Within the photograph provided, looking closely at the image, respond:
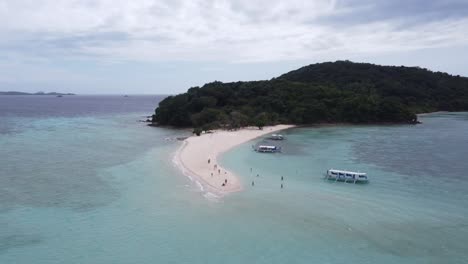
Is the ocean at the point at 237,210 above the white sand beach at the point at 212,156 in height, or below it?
below

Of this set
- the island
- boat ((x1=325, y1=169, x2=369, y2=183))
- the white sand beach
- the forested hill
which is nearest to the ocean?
boat ((x1=325, y1=169, x2=369, y2=183))

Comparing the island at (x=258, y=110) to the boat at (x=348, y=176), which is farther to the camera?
the island at (x=258, y=110)

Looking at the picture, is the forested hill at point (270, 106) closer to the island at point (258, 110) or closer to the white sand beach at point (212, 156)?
the island at point (258, 110)

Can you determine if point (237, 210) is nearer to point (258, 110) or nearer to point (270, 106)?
point (258, 110)

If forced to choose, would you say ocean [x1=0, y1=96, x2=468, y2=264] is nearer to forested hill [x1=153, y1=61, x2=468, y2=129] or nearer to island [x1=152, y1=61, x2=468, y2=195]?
island [x1=152, y1=61, x2=468, y2=195]

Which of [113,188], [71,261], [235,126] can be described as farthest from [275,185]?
[235,126]

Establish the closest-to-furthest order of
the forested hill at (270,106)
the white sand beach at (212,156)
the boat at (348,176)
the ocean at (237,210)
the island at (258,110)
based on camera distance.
→ the ocean at (237,210), the white sand beach at (212,156), the boat at (348,176), the island at (258,110), the forested hill at (270,106)

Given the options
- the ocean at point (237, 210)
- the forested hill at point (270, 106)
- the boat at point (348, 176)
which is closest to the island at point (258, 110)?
the forested hill at point (270, 106)

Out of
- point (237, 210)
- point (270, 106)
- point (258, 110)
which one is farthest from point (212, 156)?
point (270, 106)
